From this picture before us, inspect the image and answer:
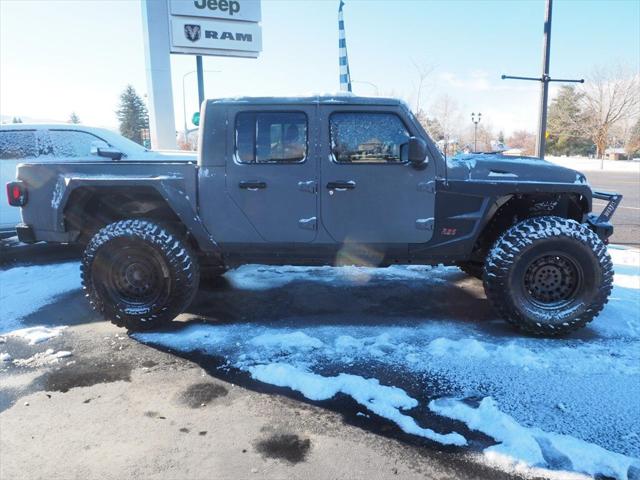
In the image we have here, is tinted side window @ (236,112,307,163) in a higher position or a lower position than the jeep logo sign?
lower

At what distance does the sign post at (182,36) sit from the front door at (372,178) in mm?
11050

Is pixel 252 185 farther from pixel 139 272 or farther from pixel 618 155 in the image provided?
pixel 618 155

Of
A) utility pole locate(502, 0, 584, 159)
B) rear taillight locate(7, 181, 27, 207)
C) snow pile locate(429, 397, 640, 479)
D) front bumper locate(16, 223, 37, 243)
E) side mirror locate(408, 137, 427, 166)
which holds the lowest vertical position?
snow pile locate(429, 397, 640, 479)

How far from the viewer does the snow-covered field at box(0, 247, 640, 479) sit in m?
2.43

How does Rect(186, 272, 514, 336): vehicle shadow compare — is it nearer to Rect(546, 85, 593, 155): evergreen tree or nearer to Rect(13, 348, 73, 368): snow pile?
Rect(13, 348, 73, 368): snow pile

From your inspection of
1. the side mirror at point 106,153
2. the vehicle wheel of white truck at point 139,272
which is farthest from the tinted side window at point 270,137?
the side mirror at point 106,153

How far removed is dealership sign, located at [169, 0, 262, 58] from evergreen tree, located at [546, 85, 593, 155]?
43638 millimetres

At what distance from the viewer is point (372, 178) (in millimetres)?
3834

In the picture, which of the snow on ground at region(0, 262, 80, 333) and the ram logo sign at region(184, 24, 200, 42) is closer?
the snow on ground at region(0, 262, 80, 333)

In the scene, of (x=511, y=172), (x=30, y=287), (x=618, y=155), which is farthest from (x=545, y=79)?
(x=618, y=155)

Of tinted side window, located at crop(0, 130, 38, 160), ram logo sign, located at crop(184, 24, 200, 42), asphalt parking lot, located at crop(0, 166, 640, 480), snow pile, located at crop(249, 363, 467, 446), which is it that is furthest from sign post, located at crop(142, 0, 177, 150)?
snow pile, located at crop(249, 363, 467, 446)

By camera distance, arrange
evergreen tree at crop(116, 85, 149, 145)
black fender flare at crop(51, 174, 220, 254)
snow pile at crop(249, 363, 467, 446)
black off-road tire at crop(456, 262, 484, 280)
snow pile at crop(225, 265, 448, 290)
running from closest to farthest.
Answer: snow pile at crop(249, 363, 467, 446) → black fender flare at crop(51, 174, 220, 254) → black off-road tire at crop(456, 262, 484, 280) → snow pile at crop(225, 265, 448, 290) → evergreen tree at crop(116, 85, 149, 145)

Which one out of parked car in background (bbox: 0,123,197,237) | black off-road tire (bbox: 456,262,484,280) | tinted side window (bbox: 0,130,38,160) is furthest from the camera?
tinted side window (bbox: 0,130,38,160)

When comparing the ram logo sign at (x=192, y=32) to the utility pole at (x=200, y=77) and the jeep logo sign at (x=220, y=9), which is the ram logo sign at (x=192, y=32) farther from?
the utility pole at (x=200, y=77)
